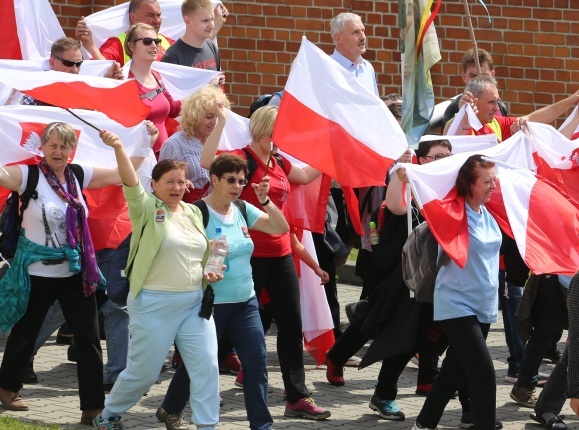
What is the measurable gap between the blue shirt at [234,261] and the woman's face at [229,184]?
0.13 metres

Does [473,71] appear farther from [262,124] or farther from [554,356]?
[262,124]

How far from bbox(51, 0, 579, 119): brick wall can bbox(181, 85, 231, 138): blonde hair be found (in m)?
5.47

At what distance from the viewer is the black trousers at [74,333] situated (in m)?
8.91

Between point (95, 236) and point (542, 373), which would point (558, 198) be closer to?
point (542, 373)

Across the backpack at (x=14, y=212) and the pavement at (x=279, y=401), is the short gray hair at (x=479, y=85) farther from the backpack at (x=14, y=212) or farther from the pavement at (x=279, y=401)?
the backpack at (x=14, y=212)

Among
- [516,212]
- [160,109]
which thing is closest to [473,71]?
[160,109]

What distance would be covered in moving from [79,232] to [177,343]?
1.09 metres

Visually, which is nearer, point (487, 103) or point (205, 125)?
point (205, 125)

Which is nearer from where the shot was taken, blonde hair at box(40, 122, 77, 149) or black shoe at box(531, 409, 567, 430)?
blonde hair at box(40, 122, 77, 149)

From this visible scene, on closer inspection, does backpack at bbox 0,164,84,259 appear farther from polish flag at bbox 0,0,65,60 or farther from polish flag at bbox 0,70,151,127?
polish flag at bbox 0,0,65,60

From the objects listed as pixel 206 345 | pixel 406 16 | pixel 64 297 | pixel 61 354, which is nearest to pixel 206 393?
pixel 206 345

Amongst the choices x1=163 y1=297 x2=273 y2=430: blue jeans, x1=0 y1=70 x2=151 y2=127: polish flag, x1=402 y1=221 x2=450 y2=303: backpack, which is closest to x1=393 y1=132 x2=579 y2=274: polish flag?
x1=402 y1=221 x2=450 y2=303: backpack

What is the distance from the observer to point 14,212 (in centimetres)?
901

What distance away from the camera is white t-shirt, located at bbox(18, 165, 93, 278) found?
29.2 feet
